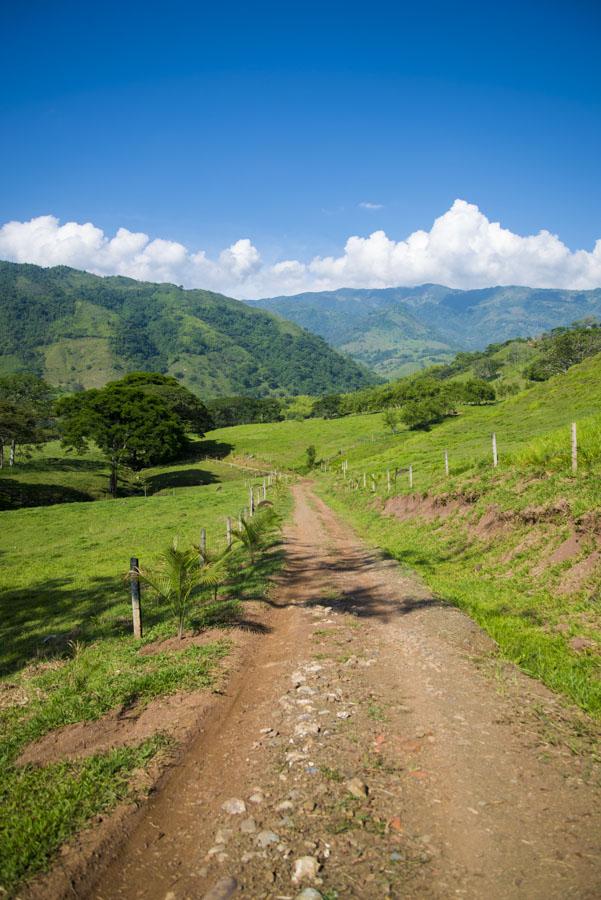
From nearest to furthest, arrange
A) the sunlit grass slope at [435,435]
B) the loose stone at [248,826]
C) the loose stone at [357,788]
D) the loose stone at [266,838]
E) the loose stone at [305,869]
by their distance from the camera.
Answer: the loose stone at [305,869], the loose stone at [266,838], the loose stone at [248,826], the loose stone at [357,788], the sunlit grass slope at [435,435]

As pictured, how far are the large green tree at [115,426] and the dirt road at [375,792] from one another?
49438 mm

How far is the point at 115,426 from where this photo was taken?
5316 cm

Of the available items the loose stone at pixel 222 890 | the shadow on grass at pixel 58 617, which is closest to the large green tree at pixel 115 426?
the shadow on grass at pixel 58 617

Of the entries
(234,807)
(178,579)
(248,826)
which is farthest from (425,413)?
(248,826)

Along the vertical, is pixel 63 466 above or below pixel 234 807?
below

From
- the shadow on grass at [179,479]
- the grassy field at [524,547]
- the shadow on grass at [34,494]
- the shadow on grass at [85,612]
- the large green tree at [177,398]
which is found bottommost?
the shadow on grass at [179,479]

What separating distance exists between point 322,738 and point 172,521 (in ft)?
91.7

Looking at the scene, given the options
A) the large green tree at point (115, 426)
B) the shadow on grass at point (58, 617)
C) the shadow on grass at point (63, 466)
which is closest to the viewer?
the shadow on grass at point (58, 617)

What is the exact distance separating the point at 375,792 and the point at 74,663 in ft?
23.1

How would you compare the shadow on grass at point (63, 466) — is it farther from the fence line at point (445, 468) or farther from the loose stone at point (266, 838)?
the loose stone at point (266, 838)

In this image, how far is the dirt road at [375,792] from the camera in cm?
369

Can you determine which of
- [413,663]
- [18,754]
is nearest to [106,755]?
[18,754]

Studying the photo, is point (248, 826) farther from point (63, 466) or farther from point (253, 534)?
point (63, 466)

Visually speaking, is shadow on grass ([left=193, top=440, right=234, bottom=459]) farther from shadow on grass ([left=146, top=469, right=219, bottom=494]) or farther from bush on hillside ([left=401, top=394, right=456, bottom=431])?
bush on hillside ([left=401, top=394, right=456, bottom=431])
